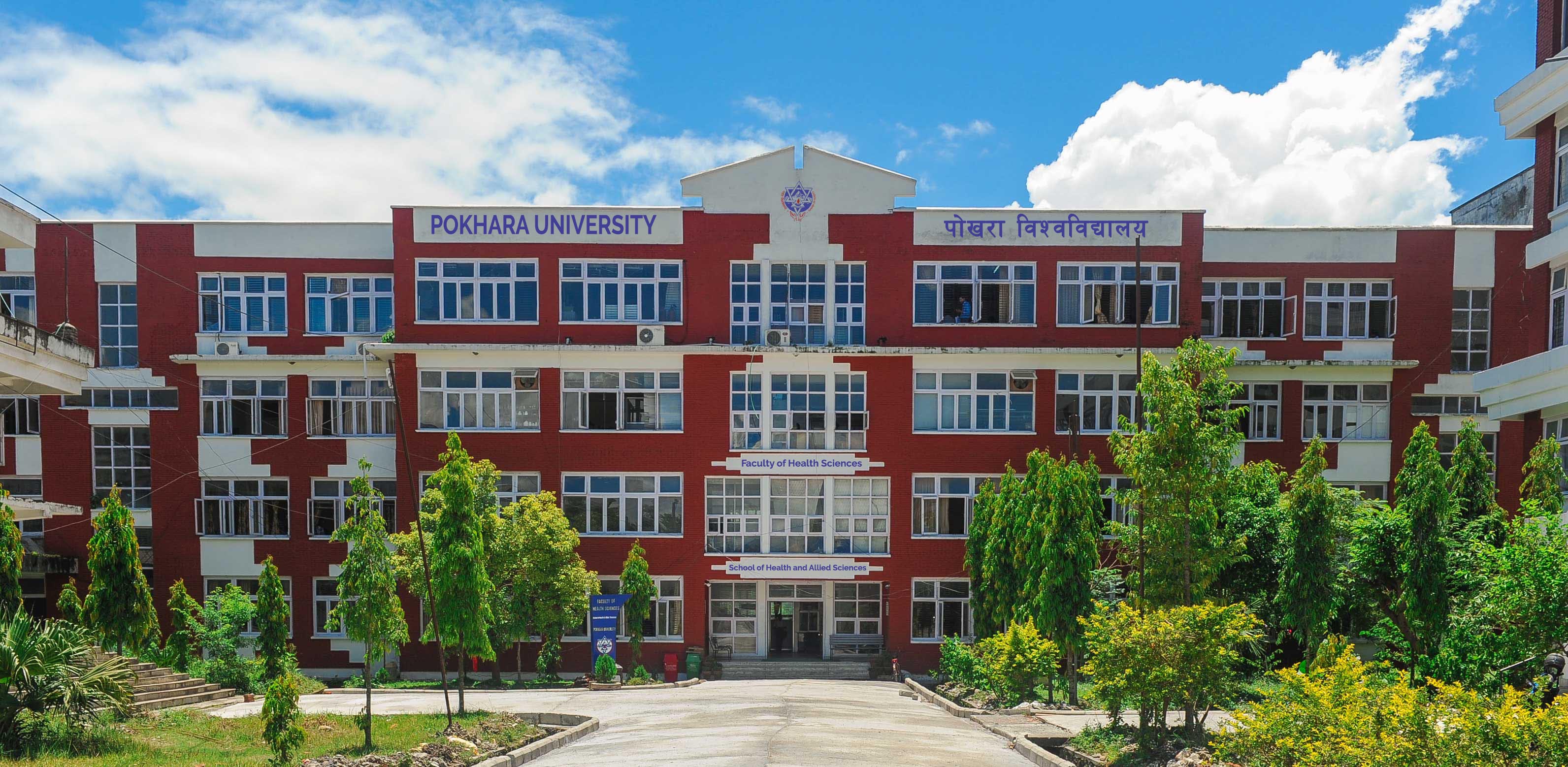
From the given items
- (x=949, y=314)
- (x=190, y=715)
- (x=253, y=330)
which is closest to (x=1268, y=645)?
(x=949, y=314)

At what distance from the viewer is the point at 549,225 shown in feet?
88.2

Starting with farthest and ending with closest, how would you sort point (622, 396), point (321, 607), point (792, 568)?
point (321, 607) → point (622, 396) → point (792, 568)

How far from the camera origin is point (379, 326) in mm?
27922

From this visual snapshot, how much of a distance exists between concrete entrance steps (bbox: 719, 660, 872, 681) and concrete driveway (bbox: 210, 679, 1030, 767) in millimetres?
719

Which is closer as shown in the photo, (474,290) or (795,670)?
(795,670)

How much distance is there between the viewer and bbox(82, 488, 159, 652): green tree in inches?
773

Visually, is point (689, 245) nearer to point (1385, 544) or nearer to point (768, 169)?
point (768, 169)

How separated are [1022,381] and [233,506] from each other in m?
21.4

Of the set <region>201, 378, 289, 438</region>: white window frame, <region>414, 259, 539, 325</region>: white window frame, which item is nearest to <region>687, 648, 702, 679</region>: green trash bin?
<region>414, 259, 539, 325</region>: white window frame

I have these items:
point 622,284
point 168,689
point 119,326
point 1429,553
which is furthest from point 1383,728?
point 119,326

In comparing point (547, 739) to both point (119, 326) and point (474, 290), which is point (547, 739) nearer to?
point (474, 290)

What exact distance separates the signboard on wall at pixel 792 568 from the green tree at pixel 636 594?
237 centimetres

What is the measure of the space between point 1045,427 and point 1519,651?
1367 cm

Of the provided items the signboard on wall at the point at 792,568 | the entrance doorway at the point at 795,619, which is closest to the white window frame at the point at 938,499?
the signboard on wall at the point at 792,568
